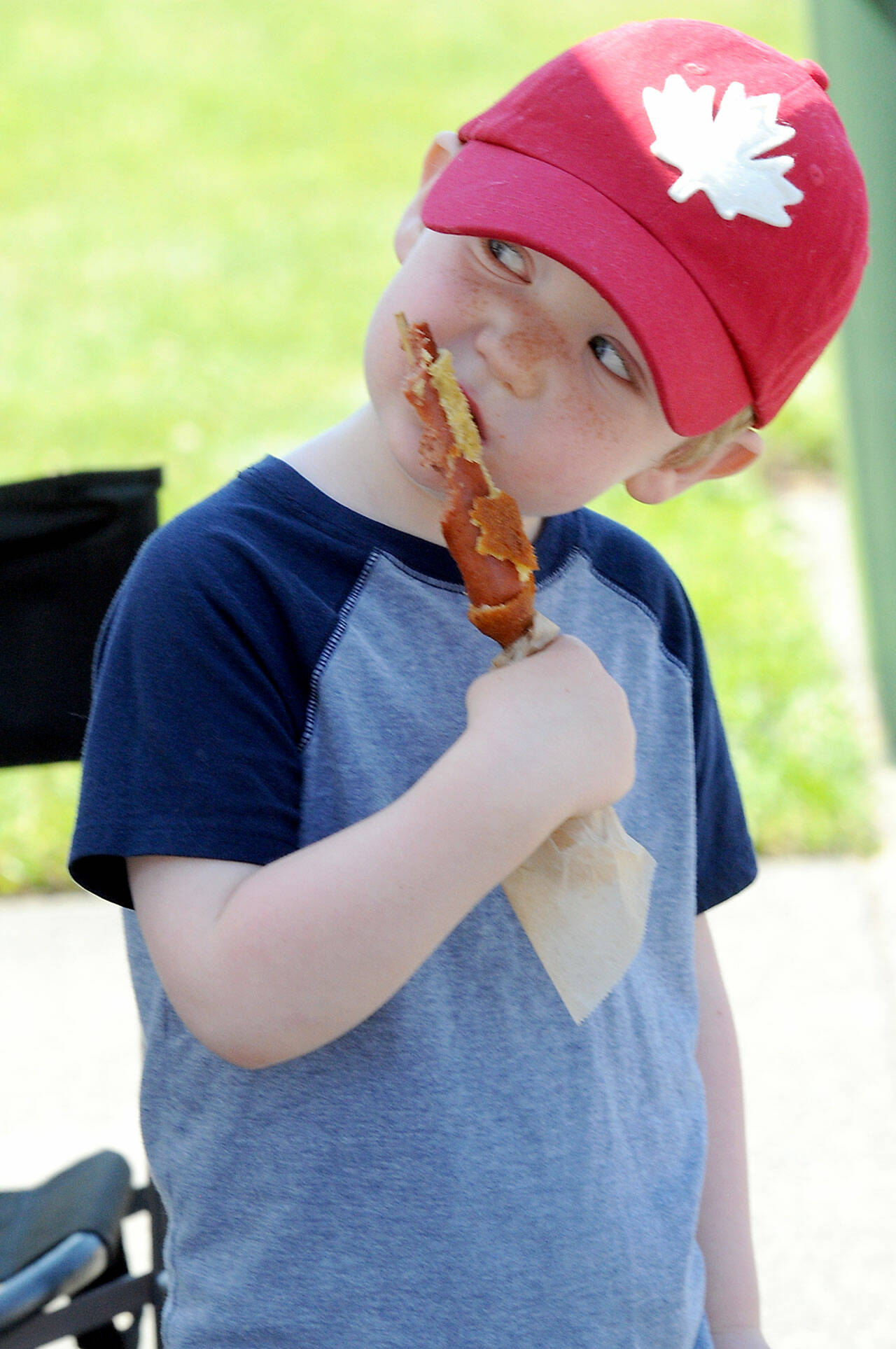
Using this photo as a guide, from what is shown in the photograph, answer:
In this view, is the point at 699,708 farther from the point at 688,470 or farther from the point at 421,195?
the point at 421,195

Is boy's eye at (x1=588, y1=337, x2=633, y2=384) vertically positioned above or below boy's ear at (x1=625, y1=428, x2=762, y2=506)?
above

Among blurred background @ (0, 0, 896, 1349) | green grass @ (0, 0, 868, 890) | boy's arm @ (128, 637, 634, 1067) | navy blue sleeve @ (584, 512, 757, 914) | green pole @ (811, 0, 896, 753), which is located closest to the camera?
boy's arm @ (128, 637, 634, 1067)

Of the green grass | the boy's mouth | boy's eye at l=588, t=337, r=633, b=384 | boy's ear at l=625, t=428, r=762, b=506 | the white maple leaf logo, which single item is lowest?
the green grass

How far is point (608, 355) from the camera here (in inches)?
43.8

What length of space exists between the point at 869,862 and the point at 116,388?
141 inches

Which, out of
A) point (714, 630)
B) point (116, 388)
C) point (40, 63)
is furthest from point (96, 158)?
point (714, 630)

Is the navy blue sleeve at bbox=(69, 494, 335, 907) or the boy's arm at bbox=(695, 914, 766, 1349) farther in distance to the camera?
the boy's arm at bbox=(695, 914, 766, 1349)

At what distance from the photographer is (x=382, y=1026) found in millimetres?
1129

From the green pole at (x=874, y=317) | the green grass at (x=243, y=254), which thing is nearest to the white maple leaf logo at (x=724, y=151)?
the green pole at (x=874, y=317)

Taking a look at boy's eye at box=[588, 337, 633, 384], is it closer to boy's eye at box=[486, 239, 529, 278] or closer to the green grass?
boy's eye at box=[486, 239, 529, 278]

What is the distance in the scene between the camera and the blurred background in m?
2.85

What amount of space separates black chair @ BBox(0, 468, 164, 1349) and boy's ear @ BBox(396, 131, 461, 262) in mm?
668

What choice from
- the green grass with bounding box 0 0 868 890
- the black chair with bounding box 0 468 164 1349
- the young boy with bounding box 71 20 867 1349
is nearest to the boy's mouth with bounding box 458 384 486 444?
the young boy with bounding box 71 20 867 1349

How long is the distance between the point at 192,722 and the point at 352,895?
18 centimetres
